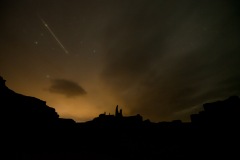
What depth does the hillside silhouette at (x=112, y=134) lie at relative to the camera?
14.4 m

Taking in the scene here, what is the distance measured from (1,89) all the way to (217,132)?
62.2 ft

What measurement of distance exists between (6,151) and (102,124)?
8.74 metres

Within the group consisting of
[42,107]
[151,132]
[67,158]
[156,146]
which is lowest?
[67,158]

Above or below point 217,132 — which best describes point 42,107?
above

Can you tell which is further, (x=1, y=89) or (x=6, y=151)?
(x=1, y=89)

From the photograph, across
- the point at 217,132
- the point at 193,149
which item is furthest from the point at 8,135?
the point at 217,132

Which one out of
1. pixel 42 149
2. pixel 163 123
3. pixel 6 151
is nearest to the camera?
pixel 6 151

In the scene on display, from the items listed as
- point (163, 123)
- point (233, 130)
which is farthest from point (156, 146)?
point (233, 130)

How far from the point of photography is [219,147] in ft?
47.5

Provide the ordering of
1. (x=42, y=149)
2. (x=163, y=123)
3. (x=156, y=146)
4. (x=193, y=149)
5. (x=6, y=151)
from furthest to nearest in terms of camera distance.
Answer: (x=163, y=123)
(x=156, y=146)
(x=193, y=149)
(x=42, y=149)
(x=6, y=151)

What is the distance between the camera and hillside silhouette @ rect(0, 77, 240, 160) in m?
14.4

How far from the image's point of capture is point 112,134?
18328 millimetres

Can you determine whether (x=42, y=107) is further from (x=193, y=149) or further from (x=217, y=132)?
(x=217, y=132)

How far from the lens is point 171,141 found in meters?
18.4
